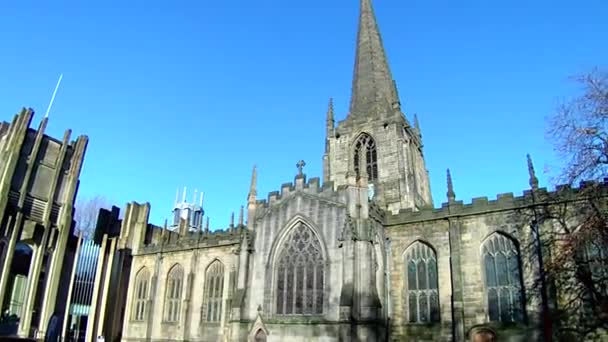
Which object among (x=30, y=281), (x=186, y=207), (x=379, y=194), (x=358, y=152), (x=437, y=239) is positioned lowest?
(x=30, y=281)

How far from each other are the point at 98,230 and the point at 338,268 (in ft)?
75.8

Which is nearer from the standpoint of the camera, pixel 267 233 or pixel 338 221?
pixel 338 221

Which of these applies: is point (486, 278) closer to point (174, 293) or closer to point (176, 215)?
point (174, 293)

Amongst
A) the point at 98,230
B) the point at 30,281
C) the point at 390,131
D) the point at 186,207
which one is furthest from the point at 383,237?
the point at 186,207

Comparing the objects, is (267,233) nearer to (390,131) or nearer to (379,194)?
(379,194)

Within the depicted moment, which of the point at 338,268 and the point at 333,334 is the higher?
the point at 338,268

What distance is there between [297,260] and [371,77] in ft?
74.3

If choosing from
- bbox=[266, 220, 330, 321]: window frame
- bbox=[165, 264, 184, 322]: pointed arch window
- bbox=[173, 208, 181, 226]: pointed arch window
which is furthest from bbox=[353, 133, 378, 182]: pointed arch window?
bbox=[173, 208, 181, 226]: pointed arch window

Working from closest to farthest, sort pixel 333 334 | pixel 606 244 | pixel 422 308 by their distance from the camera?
1. pixel 606 244
2. pixel 333 334
3. pixel 422 308

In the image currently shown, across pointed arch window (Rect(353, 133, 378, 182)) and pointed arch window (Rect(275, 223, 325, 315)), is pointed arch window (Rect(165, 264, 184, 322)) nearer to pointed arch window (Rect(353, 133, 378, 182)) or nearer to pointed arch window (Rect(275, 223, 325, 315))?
pointed arch window (Rect(275, 223, 325, 315))

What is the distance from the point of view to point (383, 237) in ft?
78.1

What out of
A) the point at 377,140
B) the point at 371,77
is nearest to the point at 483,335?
the point at 377,140

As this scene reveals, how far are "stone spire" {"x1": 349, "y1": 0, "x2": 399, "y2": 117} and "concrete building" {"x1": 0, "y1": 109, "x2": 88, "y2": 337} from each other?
23758 millimetres

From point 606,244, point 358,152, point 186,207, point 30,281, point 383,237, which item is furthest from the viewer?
point 186,207
